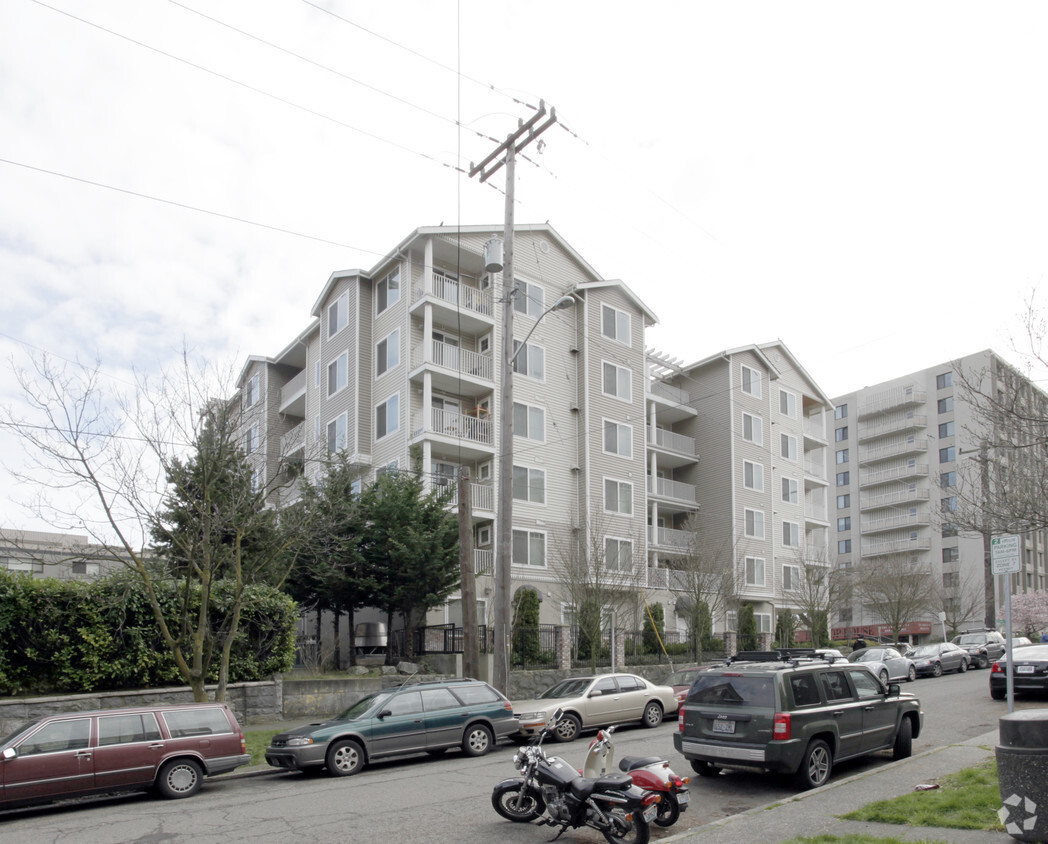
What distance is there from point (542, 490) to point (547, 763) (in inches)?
989

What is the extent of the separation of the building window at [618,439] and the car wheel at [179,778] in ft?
83.7

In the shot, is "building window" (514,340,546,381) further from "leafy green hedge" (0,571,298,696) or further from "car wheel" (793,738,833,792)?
"car wheel" (793,738,833,792)

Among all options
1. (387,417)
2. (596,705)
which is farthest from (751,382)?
(596,705)

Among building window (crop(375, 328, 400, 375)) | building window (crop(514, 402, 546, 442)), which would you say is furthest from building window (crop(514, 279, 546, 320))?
building window (crop(375, 328, 400, 375))

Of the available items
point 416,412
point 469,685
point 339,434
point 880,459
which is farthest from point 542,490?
point 880,459

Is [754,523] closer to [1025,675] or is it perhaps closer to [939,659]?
[939,659]

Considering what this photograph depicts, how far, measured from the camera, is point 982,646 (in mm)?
37156

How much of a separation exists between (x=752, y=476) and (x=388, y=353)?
20.6 m

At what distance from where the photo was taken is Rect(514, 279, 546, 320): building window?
116 feet

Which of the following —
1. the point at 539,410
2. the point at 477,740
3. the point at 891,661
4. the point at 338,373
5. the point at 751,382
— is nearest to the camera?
the point at 477,740

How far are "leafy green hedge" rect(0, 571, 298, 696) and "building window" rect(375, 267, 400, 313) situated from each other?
52.3ft

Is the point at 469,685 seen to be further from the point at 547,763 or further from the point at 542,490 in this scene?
the point at 542,490

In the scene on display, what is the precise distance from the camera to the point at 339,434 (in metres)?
35.5

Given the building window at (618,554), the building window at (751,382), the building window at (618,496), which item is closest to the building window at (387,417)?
the building window at (618,554)
